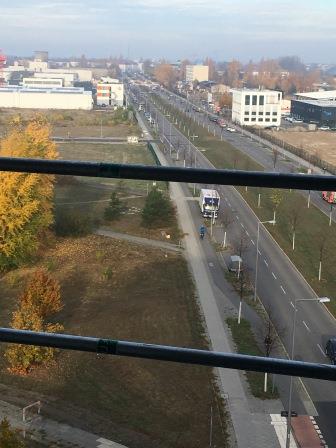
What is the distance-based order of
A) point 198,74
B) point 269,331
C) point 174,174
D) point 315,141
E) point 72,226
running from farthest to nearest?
point 198,74 → point 315,141 → point 72,226 → point 269,331 → point 174,174

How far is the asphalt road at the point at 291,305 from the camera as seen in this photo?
2756mm

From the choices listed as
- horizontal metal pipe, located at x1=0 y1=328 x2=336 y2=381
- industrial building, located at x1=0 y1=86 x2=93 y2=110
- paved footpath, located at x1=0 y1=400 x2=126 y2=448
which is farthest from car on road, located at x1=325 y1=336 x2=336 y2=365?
industrial building, located at x1=0 y1=86 x2=93 y2=110

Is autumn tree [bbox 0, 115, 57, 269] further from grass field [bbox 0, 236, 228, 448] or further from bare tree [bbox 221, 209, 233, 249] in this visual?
bare tree [bbox 221, 209, 233, 249]

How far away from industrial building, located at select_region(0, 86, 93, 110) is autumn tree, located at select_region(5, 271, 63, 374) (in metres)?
14.0

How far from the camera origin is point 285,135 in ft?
42.5

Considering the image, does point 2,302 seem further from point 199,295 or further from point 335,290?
point 335,290

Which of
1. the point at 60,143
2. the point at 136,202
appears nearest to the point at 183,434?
the point at 136,202

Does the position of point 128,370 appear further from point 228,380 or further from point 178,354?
point 178,354

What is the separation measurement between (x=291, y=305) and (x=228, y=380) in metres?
1.14

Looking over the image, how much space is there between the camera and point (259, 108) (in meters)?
14.8

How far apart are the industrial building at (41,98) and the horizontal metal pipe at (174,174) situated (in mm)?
17062

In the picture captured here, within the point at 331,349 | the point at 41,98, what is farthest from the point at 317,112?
the point at 331,349

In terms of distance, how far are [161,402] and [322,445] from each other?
67 centimetres

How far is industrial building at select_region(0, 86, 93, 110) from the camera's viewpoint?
1686 cm
